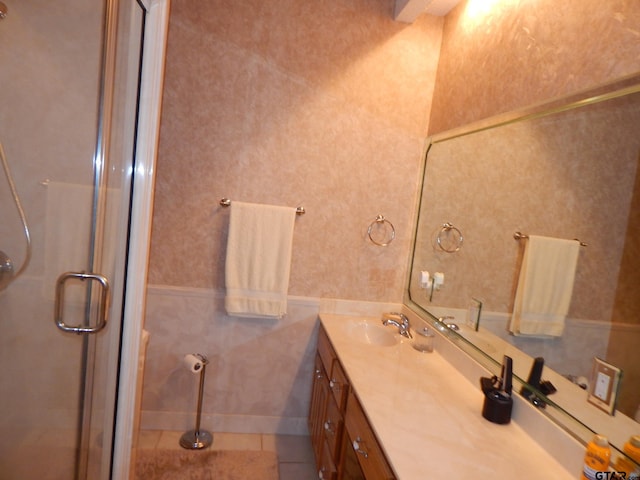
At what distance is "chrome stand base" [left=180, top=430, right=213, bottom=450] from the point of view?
227cm

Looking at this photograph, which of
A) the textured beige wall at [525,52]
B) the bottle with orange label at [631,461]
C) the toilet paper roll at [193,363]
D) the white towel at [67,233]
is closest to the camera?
the bottle with orange label at [631,461]

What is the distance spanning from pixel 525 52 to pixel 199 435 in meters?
2.53

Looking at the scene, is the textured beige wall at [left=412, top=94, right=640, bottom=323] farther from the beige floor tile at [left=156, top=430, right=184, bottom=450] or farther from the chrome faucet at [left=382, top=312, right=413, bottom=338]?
the beige floor tile at [left=156, top=430, right=184, bottom=450]

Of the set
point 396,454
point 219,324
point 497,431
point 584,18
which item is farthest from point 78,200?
point 584,18

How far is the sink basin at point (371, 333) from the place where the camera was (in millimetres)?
2219

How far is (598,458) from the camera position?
37.7 inches

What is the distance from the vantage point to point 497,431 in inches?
51.4

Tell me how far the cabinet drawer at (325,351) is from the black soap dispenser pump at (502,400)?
2.47ft

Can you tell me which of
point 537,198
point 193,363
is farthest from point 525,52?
point 193,363

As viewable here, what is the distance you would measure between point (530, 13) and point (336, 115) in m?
1.08

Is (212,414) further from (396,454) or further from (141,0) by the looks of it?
(141,0)

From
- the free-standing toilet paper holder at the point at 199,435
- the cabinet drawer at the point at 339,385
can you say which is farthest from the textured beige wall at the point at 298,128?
the cabinet drawer at the point at 339,385

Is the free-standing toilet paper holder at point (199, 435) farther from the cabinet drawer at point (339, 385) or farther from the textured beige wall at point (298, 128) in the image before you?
the cabinet drawer at point (339, 385)

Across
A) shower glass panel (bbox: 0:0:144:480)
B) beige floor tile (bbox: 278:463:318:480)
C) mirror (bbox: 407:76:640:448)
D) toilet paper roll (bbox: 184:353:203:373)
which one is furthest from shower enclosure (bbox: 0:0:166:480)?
mirror (bbox: 407:76:640:448)
